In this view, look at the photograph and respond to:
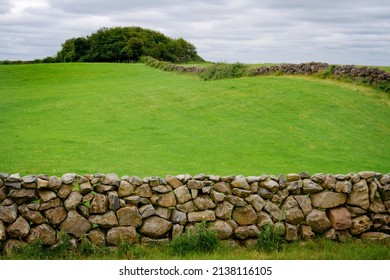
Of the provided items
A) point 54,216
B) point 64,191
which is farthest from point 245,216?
point 54,216

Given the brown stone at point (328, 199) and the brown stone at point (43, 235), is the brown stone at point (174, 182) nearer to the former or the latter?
the brown stone at point (43, 235)

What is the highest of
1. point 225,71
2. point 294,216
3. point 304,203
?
point 225,71

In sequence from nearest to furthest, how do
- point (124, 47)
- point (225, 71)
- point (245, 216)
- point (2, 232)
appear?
point (2, 232)
point (245, 216)
point (225, 71)
point (124, 47)

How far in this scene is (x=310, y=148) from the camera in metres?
18.8

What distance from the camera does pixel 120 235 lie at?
29.3ft

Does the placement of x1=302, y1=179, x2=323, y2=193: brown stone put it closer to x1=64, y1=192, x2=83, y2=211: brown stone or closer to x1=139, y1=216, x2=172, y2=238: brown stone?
x1=139, y1=216, x2=172, y2=238: brown stone

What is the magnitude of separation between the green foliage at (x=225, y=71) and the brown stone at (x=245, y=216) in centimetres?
2755

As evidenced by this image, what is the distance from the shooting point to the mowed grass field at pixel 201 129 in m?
16.1

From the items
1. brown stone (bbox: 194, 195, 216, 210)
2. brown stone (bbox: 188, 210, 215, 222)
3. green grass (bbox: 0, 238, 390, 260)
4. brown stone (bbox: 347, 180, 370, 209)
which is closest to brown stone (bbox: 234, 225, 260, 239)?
green grass (bbox: 0, 238, 390, 260)

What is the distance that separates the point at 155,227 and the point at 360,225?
428 cm

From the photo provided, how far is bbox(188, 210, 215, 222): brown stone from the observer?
9203 millimetres

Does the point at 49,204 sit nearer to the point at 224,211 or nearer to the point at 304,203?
the point at 224,211

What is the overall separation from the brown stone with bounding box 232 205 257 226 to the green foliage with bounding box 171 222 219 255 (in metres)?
0.74

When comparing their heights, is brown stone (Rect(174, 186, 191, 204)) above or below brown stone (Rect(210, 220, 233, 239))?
above
